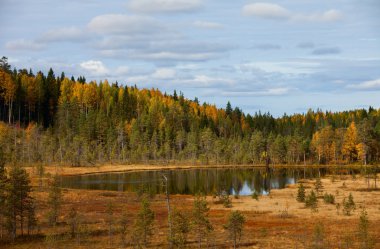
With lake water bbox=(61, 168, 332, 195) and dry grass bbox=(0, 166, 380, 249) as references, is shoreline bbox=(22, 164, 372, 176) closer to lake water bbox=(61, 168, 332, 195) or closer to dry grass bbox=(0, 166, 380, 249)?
lake water bbox=(61, 168, 332, 195)

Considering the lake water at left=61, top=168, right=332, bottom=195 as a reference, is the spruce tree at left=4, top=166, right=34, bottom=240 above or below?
above

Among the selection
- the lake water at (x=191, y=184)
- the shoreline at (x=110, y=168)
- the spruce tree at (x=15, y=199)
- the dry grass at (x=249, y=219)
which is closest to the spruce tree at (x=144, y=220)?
the dry grass at (x=249, y=219)

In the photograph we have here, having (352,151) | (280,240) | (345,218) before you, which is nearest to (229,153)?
(352,151)

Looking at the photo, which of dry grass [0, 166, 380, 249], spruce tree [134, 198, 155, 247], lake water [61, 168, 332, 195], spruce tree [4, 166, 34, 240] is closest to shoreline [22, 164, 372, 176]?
lake water [61, 168, 332, 195]

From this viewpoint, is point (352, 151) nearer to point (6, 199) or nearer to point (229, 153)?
point (229, 153)

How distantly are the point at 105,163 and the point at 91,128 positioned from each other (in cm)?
2613

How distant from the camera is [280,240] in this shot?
47094mm

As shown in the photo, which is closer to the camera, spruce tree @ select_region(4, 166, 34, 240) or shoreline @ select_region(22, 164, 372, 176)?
spruce tree @ select_region(4, 166, 34, 240)

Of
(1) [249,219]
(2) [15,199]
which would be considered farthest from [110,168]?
(2) [15,199]

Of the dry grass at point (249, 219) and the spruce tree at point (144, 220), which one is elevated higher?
the spruce tree at point (144, 220)

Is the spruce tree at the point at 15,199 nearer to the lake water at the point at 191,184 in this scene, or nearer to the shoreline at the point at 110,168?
the lake water at the point at 191,184

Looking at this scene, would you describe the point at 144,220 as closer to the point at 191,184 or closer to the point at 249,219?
the point at 249,219

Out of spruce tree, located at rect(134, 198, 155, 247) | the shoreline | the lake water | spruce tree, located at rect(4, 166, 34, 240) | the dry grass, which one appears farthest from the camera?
the shoreline

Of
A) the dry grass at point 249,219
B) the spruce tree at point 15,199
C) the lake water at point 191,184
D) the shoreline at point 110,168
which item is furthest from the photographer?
the shoreline at point 110,168
